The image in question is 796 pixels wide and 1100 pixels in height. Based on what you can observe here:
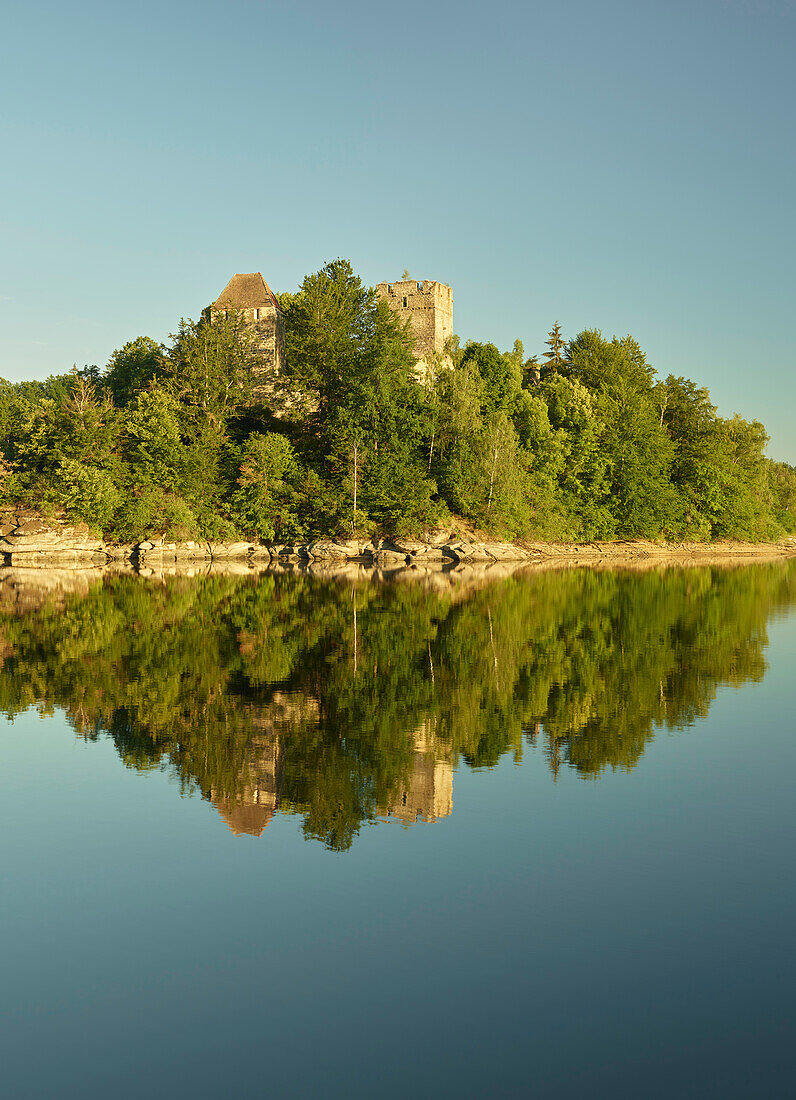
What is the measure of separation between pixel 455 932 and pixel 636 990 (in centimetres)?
151

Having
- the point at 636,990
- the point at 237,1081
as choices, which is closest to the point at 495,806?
the point at 636,990

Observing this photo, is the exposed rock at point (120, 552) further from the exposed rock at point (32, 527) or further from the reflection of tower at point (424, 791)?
the reflection of tower at point (424, 791)

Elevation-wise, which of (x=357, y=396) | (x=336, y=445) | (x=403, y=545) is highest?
(x=357, y=396)

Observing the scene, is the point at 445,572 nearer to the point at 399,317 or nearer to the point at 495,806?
the point at 399,317

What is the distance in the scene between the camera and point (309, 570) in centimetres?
5312

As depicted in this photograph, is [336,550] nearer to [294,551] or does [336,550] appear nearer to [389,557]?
[294,551]

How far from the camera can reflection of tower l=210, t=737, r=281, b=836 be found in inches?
378

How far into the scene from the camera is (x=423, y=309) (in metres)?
71.9

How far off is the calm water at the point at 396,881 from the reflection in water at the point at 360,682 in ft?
0.30

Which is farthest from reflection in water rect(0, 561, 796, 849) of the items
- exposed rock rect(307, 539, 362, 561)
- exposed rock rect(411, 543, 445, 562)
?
exposed rock rect(307, 539, 362, 561)

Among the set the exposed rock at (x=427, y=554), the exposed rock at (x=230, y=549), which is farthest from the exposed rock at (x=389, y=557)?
the exposed rock at (x=230, y=549)

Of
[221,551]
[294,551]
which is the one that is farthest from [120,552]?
[294,551]

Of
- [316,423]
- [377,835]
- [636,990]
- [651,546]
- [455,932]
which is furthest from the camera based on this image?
[651,546]

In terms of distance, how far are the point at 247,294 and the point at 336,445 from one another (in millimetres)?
19181
